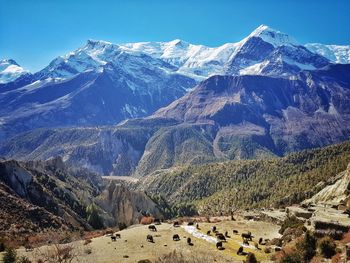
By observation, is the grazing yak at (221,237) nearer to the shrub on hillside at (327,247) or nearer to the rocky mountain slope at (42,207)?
the shrub on hillside at (327,247)

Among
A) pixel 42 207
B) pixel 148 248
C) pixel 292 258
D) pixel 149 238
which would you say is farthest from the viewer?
pixel 42 207

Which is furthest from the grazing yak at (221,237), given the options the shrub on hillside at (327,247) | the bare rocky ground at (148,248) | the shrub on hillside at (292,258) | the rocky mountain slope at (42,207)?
the rocky mountain slope at (42,207)

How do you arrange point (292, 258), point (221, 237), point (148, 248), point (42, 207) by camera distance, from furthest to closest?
point (42, 207) → point (221, 237) → point (148, 248) → point (292, 258)

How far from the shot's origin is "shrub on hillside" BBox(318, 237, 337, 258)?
204 feet

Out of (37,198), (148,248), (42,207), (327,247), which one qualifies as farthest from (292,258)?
(37,198)

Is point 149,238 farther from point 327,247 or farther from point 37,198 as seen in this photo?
point 37,198

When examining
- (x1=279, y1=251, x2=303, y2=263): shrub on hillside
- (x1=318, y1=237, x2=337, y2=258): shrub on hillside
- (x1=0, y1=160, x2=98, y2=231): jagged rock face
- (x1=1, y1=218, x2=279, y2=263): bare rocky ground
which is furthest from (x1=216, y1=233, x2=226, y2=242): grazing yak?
(x1=0, y1=160, x2=98, y2=231): jagged rock face

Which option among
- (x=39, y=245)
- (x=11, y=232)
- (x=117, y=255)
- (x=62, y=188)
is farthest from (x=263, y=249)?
(x=62, y=188)

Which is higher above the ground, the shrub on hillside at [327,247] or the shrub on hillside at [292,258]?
the shrub on hillside at [327,247]

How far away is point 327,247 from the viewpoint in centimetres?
A: 6281

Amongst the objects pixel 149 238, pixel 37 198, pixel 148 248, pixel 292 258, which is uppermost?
pixel 292 258

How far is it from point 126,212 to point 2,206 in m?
81.9

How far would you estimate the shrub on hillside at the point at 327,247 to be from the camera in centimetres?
6225

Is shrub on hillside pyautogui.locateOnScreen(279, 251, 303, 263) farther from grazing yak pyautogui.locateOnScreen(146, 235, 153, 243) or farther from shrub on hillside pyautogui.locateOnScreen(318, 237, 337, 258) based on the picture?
grazing yak pyautogui.locateOnScreen(146, 235, 153, 243)
